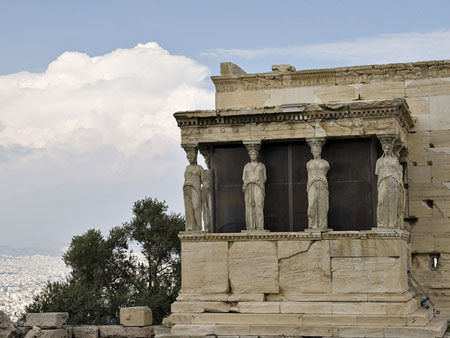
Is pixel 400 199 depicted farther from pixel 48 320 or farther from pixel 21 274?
pixel 21 274

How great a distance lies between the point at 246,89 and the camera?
65.8 ft

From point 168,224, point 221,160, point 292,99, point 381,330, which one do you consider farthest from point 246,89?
point 168,224

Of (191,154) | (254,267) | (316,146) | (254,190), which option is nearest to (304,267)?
(254,267)

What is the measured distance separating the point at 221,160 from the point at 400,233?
3.57 meters

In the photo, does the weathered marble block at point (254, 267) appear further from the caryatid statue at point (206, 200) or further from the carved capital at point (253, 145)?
the carved capital at point (253, 145)

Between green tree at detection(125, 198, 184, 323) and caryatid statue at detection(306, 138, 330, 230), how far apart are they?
9.71 meters

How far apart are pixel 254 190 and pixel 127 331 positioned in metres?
3.92

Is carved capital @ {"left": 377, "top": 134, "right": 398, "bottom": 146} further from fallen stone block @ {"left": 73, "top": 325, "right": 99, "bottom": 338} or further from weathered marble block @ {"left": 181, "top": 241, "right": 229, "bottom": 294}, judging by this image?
fallen stone block @ {"left": 73, "top": 325, "right": 99, "bottom": 338}

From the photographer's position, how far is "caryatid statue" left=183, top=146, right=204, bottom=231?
17.6 metres

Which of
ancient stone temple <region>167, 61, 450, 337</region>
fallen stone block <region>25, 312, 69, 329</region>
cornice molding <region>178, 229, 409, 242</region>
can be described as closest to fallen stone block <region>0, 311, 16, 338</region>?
fallen stone block <region>25, 312, 69, 329</region>

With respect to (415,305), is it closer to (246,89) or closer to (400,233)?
(400,233)

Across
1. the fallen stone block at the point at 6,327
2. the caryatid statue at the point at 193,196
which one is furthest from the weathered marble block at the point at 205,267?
the fallen stone block at the point at 6,327

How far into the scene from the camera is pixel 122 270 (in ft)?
88.1

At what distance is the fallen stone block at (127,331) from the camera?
18.7 m
